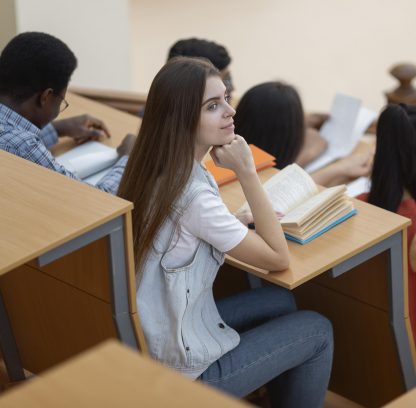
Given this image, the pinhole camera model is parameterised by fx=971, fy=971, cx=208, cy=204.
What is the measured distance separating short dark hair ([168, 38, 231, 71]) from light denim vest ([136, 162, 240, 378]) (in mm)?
1087

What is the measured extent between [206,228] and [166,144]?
0.63 feet

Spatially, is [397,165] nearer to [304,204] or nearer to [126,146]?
[304,204]

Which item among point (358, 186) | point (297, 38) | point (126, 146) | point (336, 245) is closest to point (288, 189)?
point (336, 245)

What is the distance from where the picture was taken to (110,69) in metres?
4.09

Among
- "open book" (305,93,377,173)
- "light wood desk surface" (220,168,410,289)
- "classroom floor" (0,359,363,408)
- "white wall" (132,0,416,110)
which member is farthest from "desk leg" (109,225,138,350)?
"white wall" (132,0,416,110)

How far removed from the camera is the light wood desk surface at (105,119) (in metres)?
2.95

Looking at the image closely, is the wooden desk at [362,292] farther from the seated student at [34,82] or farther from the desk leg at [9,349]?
the desk leg at [9,349]

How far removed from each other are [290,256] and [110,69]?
2.18m

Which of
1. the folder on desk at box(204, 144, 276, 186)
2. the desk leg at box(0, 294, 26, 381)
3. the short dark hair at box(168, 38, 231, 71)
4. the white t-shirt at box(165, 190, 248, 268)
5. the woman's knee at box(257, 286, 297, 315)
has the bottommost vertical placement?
the desk leg at box(0, 294, 26, 381)

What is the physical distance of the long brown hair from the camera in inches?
77.2

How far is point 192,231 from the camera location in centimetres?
196

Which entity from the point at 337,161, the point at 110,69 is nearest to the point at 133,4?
the point at 110,69

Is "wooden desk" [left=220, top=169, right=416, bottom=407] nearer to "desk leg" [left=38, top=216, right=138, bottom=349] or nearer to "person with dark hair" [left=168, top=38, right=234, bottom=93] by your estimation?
"desk leg" [left=38, top=216, right=138, bottom=349]

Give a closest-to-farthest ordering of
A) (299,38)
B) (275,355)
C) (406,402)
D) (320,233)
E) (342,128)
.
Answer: (406,402)
(275,355)
(320,233)
(342,128)
(299,38)
